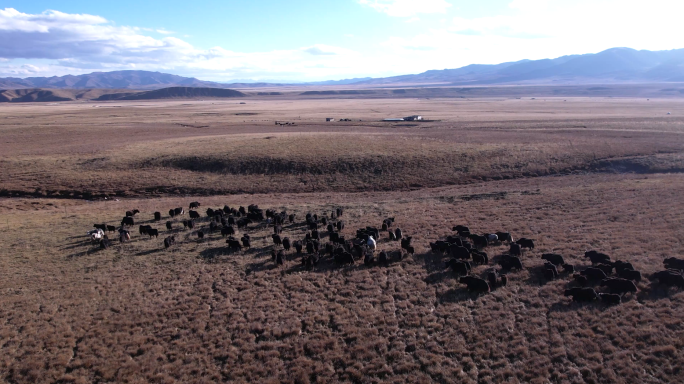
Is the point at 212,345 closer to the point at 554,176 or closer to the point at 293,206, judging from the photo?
the point at 293,206

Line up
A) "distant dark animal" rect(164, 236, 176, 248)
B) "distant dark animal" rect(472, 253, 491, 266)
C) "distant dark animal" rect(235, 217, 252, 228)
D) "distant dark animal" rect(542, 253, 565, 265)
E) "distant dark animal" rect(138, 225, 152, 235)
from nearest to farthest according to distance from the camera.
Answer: "distant dark animal" rect(542, 253, 565, 265) < "distant dark animal" rect(472, 253, 491, 266) < "distant dark animal" rect(164, 236, 176, 248) < "distant dark animal" rect(138, 225, 152, 235) < "distant dark animal" rect(235, 217, 252, 228)

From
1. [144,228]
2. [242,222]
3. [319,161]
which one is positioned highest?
[319,161]

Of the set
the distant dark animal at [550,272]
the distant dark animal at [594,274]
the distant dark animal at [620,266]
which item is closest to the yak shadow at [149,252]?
the distant dark animal at [550,272]

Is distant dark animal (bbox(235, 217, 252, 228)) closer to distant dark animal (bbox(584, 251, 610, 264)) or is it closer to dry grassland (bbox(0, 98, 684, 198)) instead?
dry grassland (bbox(0, 98, 684, 198))

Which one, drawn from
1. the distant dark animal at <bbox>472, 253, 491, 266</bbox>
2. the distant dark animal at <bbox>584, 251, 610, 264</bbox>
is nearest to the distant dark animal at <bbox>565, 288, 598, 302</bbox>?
the distant dark animal at <bbox>584, 251, 610, 264</bbox>

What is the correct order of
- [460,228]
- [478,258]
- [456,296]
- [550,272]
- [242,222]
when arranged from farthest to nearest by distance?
[242,222]
[460,228]
[478,258]
[550,272]
[456,296]

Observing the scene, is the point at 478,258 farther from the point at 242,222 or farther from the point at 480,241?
the point at 242,222

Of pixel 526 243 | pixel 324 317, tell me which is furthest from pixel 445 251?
pixel 324 317
